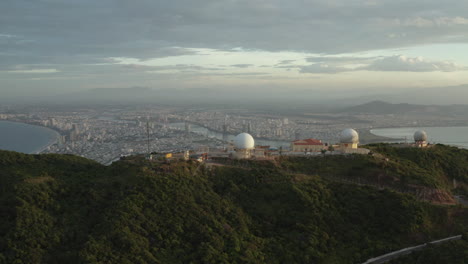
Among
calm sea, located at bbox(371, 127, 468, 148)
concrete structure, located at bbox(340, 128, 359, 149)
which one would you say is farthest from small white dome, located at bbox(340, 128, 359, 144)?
calm sea, located at bbox(371, 127, 468, 148)

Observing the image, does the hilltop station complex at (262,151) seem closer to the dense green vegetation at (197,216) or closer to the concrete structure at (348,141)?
the concrete structure at (348,141)

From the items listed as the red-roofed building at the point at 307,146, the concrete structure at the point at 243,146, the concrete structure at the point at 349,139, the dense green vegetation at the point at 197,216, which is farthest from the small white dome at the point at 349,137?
the dense green vegetation at the point at 197,216

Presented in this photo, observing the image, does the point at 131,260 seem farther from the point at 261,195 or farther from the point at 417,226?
the point at 417,226

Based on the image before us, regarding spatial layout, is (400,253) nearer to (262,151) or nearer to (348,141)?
(262,151)

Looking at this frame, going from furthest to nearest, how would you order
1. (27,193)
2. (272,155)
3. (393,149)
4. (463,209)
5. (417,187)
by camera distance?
(393,149) < (272,155) < (417,187) < (463,209) < (27,193)

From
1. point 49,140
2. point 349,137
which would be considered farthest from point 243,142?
point 49,140

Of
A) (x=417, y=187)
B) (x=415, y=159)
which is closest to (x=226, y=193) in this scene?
(x=417, y=187)

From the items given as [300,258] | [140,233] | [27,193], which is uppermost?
[27,193]

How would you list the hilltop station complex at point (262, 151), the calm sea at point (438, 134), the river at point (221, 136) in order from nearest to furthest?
1. the hilltop station complex at point (262, 151)
2. the river at point (221, 136)
3. the calm sea at point (438, 134)
